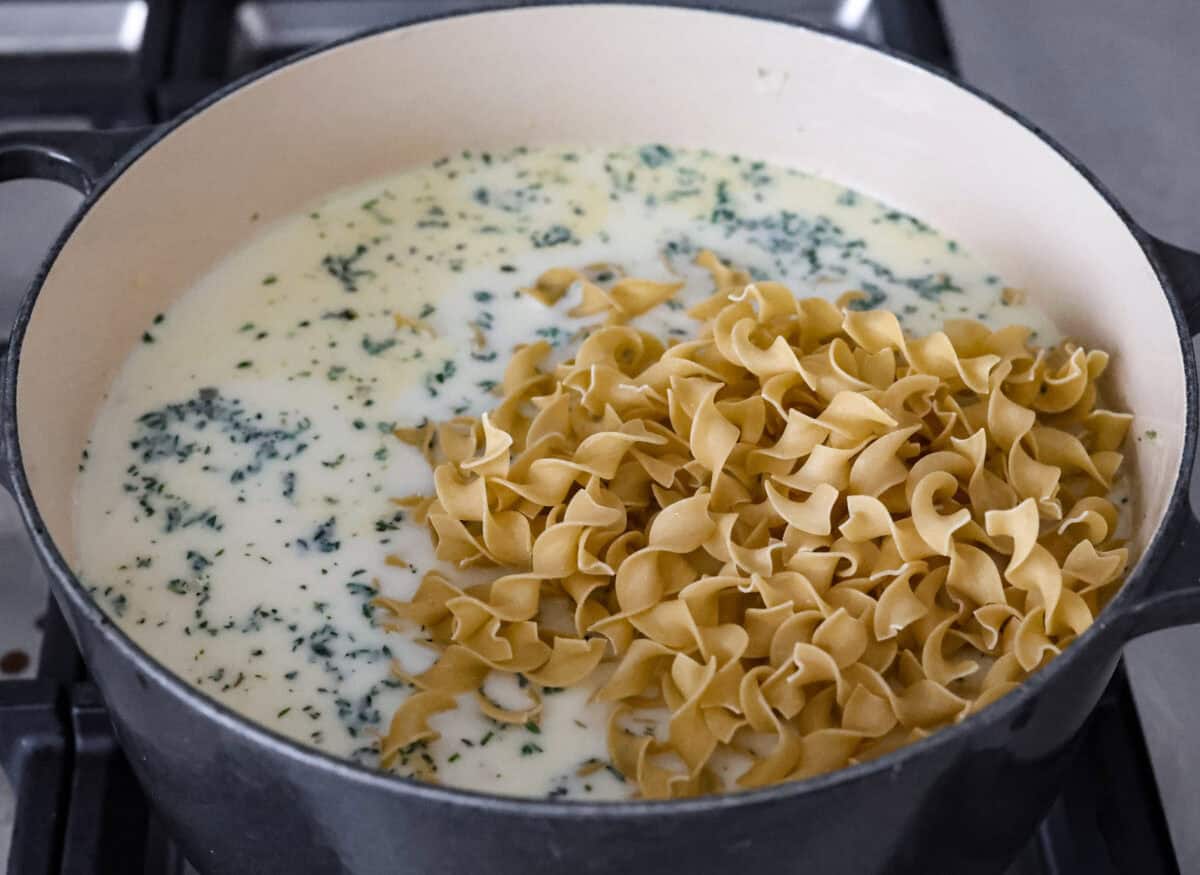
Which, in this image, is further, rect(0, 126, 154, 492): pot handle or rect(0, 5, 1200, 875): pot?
rect(0, 126, 154, 492): pot handle

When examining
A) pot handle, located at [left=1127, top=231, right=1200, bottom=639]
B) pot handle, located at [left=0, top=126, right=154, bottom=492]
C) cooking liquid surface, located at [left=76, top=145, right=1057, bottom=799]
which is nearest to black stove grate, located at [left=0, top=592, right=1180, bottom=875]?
cooking liquid surface, located at [left=76, top=145, right=1057, bottom=799]

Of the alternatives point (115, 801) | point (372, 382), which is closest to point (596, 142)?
point (372, 382)

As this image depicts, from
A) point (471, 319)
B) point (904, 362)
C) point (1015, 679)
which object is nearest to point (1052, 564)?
point (1015, 679)

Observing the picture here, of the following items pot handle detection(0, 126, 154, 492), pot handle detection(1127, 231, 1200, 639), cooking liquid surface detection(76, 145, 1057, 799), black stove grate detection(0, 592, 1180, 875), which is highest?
pot handle detection(1127, 231, 1200, 639)

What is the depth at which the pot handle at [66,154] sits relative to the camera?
1.05 m

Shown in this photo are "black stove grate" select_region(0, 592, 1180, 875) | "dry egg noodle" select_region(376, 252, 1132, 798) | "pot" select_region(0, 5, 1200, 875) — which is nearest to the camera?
"pot" select_region(0, 5, 1200, 875)

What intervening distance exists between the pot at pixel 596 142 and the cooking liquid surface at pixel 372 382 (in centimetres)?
3

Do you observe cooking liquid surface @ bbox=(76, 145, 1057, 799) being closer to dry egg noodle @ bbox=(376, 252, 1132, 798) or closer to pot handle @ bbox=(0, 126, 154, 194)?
dry egg noodle @ bbox=(376, 252, 1132, 798)

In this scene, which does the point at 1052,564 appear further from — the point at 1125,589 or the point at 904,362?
the point at 904,362

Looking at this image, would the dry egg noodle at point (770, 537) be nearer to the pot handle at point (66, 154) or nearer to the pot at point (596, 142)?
the pot at point (596, 142)

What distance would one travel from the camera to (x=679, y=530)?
0.99m

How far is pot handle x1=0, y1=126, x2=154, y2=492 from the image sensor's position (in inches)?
41.3

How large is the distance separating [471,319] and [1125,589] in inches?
24.9

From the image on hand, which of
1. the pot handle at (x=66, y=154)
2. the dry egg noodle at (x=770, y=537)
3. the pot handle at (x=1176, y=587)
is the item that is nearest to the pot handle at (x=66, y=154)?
the pot handle at (x=66, y=154)
